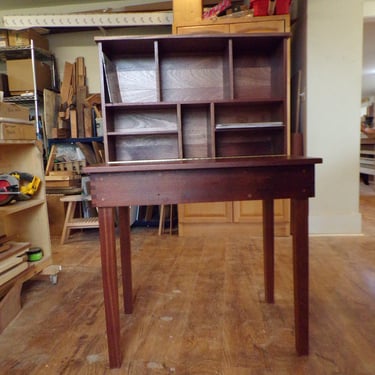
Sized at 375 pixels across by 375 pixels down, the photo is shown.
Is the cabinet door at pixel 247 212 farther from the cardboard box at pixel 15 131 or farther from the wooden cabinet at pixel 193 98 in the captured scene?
the cardboard box at pixel 15 131

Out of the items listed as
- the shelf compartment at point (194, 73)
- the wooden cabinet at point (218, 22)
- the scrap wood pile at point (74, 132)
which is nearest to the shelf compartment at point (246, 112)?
the shelf compartment at point (194, 73)

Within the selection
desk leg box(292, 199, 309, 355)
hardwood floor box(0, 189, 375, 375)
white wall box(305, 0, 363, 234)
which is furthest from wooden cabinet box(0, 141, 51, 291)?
white wall box(305, 0, 363, 234)

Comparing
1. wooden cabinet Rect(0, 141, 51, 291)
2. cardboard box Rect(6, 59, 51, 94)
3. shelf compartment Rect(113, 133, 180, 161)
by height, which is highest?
cardboard box Rect(6, 59, 51, 94)

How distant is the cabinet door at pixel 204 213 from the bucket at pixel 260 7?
173 centimetres

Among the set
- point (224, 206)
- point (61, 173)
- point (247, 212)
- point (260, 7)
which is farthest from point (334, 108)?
point (61, 173)

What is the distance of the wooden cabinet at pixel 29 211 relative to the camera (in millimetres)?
2070

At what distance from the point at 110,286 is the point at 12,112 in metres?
1.25

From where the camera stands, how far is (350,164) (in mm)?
2963

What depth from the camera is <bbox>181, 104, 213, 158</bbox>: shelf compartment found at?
199cm

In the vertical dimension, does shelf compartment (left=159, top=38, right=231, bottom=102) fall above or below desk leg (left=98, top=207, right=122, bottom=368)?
above

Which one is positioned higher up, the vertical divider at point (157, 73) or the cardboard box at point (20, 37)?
the cardboard box at point (20, 37)

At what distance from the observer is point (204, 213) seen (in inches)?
122

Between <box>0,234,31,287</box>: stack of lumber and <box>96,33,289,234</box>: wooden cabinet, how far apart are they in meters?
0.74

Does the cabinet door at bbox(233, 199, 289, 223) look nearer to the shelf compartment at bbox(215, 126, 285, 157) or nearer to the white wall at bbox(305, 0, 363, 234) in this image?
the white wall at bbox(305, 0, 363, 234)
